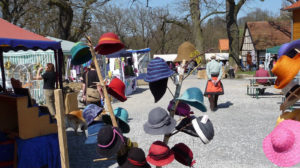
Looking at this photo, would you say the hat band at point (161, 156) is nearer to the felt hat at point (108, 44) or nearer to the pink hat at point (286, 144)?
the pink hat at point (286, 144)

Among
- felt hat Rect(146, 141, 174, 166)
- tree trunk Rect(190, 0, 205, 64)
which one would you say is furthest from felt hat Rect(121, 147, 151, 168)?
tree trunk Rect(190, 0, 205, 64)

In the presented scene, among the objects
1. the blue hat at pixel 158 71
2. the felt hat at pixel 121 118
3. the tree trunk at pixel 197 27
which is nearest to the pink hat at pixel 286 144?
the blue hat at pixel 158 71

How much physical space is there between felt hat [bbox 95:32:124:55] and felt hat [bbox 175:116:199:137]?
0.62 m

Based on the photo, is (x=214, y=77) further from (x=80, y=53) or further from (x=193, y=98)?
(x=193, y=98)

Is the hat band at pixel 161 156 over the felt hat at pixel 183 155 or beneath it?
over

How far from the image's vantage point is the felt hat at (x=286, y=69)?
134 cm

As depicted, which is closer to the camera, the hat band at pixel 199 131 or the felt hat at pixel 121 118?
the hat band at pixel 199 131

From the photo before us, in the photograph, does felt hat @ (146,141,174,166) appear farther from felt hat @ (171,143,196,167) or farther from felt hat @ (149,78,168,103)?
felt hat @ (149,78,168,103)

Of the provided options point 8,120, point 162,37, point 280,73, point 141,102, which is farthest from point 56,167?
point 162,37

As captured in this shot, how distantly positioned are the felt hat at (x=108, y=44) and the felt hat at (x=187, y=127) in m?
0.62

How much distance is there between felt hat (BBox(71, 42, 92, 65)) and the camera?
1766 millimetres

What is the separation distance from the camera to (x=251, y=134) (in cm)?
589

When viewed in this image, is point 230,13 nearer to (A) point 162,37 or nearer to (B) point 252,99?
(B) point 252,99

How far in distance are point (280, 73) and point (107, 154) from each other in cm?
99
